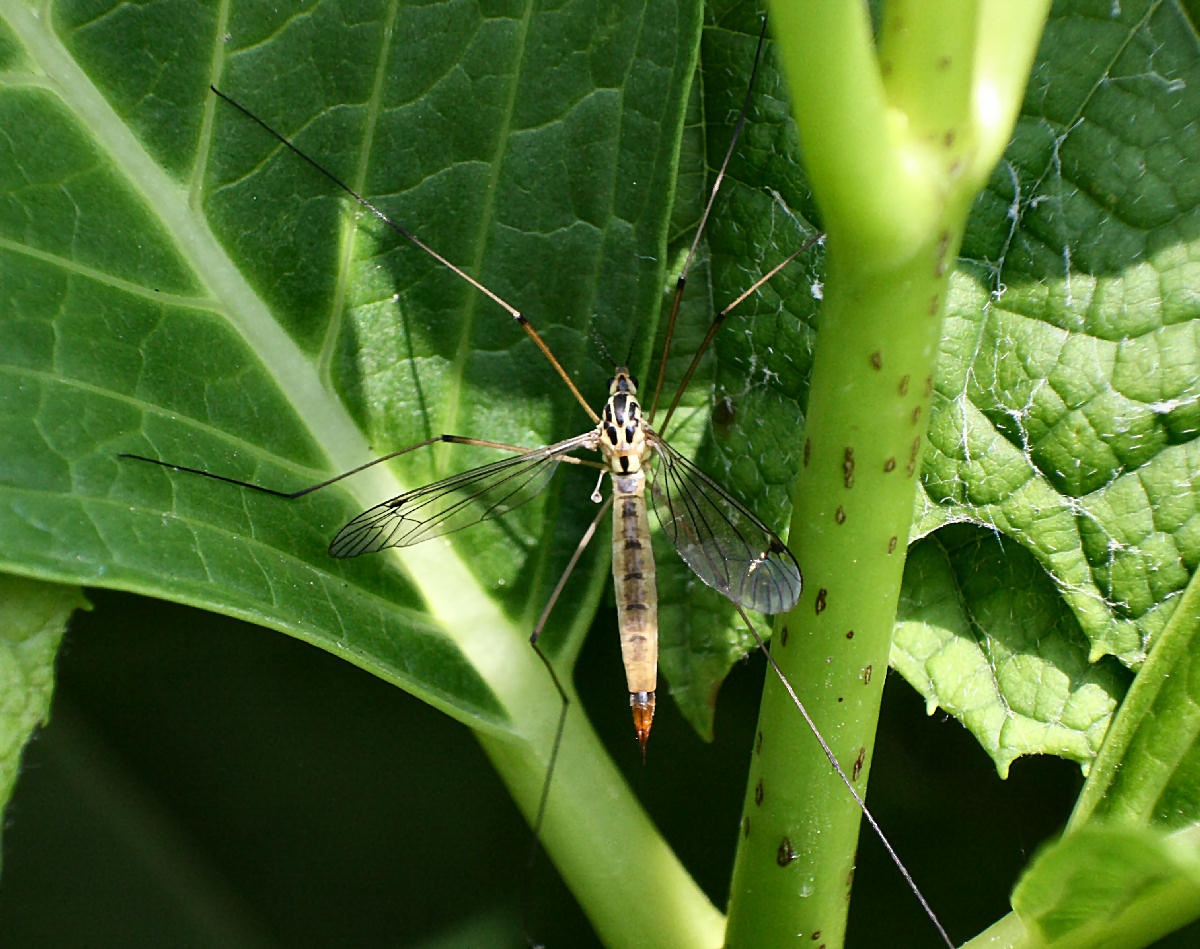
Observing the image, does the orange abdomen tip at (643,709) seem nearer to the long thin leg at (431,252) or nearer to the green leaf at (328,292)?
the green leaf at (328,292)

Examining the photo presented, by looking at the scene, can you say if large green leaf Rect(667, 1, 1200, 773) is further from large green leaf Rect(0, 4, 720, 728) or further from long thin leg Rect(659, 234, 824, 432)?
large green leaf Rect(0, 4, 720, 728)

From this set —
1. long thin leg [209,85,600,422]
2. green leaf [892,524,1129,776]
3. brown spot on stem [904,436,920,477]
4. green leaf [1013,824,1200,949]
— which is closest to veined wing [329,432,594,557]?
long thin leg [209,85,600,422]

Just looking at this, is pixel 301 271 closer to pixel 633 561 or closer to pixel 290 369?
pixel 290 369

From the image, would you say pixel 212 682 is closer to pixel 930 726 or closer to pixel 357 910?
pixel 357 910

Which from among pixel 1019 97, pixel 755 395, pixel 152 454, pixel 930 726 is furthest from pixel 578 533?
pixel 1019 97

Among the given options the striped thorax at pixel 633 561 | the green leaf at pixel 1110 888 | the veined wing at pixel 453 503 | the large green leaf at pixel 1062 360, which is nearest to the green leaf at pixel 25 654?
the veined wing at pixel 453 503
